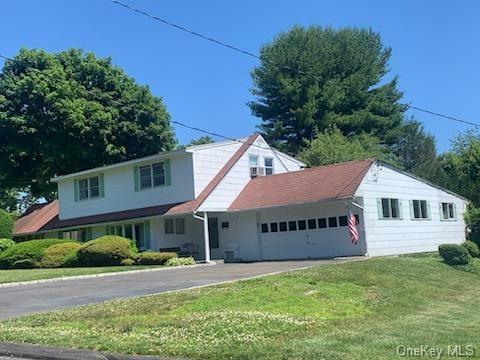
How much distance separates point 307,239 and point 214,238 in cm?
629

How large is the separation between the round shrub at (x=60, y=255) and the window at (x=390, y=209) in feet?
50.1

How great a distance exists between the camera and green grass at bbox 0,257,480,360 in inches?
330

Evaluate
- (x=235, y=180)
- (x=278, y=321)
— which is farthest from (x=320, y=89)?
(x=278, y=321)

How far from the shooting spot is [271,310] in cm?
1198

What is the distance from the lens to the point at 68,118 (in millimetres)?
43656

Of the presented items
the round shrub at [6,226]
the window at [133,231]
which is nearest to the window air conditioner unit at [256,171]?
the window at [133,231]

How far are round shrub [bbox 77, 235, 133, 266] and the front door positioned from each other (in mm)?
4933

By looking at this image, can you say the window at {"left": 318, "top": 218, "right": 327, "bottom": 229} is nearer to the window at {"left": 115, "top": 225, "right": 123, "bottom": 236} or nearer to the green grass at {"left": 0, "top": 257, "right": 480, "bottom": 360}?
the green grass at {"left": 0, "top": 257, "right": 480, "bottom": 360}

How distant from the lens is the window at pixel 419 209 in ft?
101

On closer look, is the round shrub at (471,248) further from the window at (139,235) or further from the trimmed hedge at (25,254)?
the trimmed hedge at (25,254)

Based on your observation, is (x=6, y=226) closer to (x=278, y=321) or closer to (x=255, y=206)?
(x=255, y=206)

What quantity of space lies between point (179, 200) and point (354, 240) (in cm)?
1000

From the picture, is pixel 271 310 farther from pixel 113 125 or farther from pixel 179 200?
pixel 113 125

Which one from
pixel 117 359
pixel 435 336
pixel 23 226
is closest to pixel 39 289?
pixel 117 359
